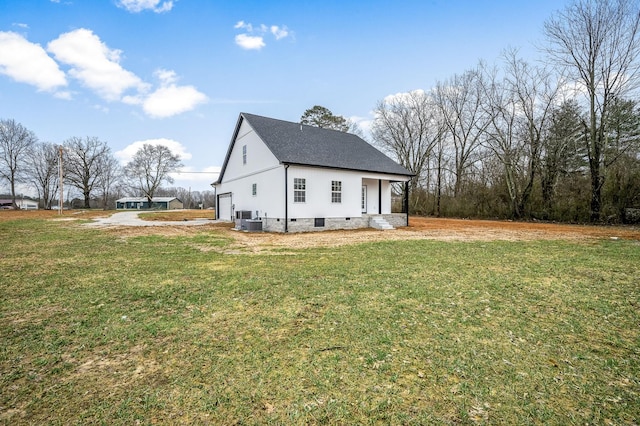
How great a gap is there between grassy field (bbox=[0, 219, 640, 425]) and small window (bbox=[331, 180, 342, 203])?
996 cm

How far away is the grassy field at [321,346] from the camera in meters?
2.04

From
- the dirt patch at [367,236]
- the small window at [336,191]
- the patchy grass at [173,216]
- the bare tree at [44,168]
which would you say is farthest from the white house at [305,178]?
the bare tree at [44,168]

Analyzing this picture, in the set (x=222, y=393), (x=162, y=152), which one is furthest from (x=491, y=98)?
(x=162, y=152)

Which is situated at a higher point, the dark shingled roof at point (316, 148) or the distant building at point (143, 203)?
the dark shingled roof at point (316, 148)

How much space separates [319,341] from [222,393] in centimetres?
110

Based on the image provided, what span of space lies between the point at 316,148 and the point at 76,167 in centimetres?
4580

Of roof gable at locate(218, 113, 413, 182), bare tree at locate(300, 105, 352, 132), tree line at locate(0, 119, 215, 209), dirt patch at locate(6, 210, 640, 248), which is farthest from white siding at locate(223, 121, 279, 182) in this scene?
tree line at locate(0, 119, 215, 209)

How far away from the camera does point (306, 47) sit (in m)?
16.0

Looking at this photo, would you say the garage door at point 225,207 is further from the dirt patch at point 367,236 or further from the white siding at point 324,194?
the white siding at point 324,194

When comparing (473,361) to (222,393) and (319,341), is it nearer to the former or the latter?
(319,341)

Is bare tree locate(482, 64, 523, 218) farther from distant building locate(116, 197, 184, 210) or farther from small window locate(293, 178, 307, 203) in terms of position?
distant building locate(116, 197, 184, 210)

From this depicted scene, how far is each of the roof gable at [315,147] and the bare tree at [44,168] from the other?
140 ft

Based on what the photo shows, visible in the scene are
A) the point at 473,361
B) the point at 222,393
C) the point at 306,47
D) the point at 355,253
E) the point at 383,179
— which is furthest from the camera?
the point at 383,179

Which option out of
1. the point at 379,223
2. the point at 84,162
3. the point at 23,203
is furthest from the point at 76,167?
the point at 379,223
